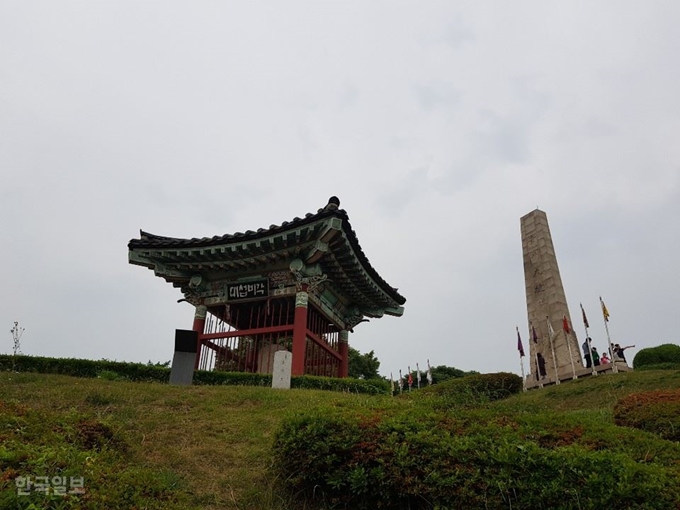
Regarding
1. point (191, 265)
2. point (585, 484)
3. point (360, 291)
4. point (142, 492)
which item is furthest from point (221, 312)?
point (585, 484)

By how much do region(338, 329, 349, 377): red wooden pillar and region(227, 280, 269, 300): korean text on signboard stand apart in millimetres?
4873

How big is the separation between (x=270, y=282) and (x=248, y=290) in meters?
1.00

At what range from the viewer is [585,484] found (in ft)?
16.2

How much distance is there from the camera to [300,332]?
18688 mm

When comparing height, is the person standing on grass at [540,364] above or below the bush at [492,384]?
above

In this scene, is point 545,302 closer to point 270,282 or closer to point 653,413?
point 270,282

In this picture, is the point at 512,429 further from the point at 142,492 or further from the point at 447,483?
the point at 142,492

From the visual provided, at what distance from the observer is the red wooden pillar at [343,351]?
22328 mm

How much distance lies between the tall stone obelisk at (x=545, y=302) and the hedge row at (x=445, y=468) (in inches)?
615

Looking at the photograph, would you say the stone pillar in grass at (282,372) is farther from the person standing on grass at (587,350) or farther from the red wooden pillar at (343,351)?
the person standing on grass at (587,350)

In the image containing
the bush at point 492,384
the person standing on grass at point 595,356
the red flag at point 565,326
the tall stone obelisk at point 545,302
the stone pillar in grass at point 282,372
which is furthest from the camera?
the tall stone obelisk at point 545,302

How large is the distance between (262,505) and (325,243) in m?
13.0

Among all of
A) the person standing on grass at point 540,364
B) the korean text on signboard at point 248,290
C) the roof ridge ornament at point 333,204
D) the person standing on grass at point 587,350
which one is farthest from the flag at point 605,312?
the korean text on signboard at point 248,290

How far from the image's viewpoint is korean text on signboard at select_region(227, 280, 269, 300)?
66.4 feet
